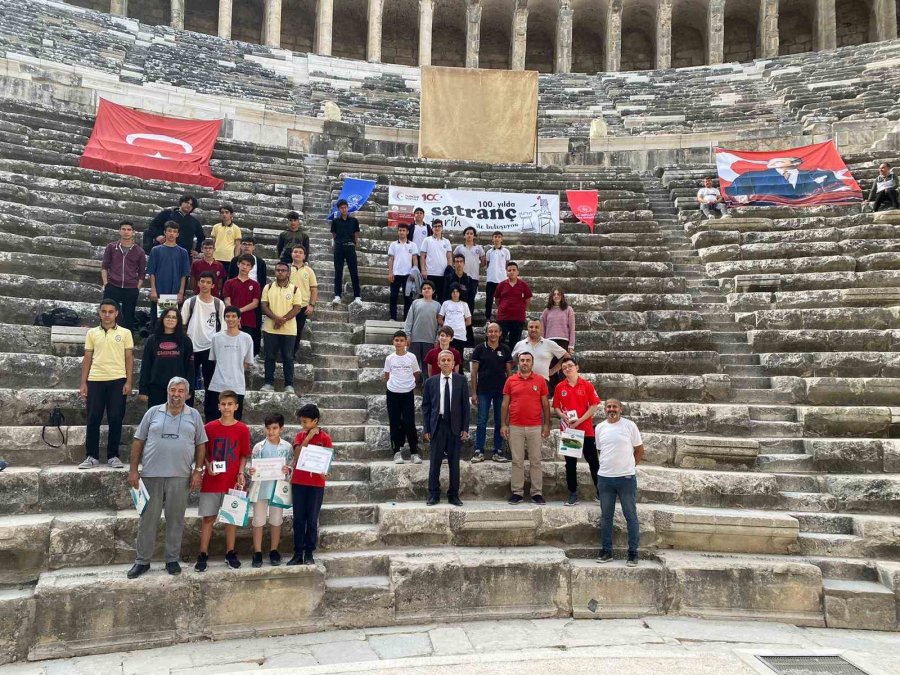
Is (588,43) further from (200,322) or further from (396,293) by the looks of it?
(200,322)

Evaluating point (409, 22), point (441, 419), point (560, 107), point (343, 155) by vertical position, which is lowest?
point (441, 419)

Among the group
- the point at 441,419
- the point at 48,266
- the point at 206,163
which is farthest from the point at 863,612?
the point at 206,163

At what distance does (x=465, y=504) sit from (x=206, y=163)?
9.64 metres

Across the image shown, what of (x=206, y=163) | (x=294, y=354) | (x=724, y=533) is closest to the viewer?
(x=724, y=533)

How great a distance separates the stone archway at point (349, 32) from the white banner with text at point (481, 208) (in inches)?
946

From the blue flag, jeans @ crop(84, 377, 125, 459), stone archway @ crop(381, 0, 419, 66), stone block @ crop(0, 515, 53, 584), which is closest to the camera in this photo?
stone block @ crop(0, 515, 53, 584)

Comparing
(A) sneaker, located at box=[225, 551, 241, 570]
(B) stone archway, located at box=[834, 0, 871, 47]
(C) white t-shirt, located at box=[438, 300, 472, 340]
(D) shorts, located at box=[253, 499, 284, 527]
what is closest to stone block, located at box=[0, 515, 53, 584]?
(A) sneaker, located at box=[225, 551, 241, 570]

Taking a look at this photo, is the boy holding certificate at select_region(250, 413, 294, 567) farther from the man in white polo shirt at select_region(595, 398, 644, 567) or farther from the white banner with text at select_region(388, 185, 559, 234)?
the white banner with text at select_region(388, 185, 559, 234)

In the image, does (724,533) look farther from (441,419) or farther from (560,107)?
(560,107)

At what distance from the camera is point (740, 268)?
1079 centimetres

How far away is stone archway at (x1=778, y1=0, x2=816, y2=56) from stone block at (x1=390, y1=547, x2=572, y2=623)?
110 feet

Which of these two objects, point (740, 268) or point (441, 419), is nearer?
point (441, 419)

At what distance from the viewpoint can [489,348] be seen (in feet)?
24.0

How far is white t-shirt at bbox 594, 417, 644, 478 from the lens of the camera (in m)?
5.95
